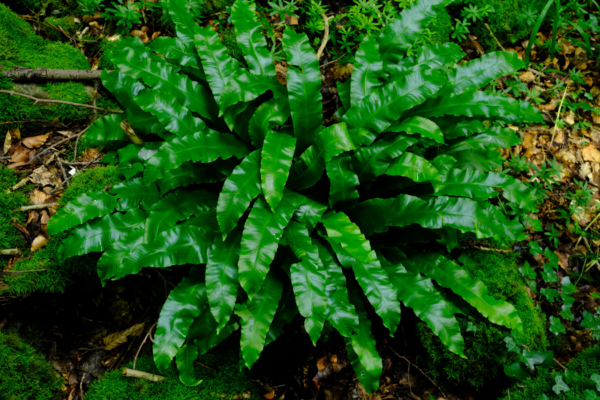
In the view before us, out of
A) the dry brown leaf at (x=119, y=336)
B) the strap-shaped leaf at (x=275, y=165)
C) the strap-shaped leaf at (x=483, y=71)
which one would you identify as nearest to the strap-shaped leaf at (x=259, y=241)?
the strap-shaped leaf at (x=275, y=165)

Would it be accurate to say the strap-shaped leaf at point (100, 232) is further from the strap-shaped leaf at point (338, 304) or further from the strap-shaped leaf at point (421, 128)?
the strap-shaped leaf at point (421, 128)

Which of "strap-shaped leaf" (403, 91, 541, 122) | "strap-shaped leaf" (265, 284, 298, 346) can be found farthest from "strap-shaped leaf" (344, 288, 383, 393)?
"strap-shaped leaf" (403, 91, 541, 122)

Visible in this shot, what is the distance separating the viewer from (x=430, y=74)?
266cm

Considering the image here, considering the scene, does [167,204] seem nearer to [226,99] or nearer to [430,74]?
[226,99]

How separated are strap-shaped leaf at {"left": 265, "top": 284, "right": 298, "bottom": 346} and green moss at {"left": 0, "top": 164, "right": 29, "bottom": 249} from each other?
205 cm

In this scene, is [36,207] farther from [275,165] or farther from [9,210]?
[275,165]

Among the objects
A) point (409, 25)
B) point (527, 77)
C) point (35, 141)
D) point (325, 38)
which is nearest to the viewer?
point (409, 25)

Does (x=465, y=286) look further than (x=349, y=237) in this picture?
Yes

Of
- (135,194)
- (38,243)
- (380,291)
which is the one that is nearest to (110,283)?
(38,243)

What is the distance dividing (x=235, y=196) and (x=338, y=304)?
40.1 inches

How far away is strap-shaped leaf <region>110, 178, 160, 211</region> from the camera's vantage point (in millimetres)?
2732

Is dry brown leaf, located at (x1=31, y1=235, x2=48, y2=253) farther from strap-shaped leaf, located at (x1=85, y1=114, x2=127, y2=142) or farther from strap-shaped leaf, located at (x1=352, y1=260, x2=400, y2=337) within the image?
strap-shaped leaf, located at (x1=352, y1=260, x2=400, y2=337)

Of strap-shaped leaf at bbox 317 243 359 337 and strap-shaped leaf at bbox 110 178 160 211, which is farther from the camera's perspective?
strap-shaped leaf at bbox 110 178 160 211

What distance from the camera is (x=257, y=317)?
2.49 meters
